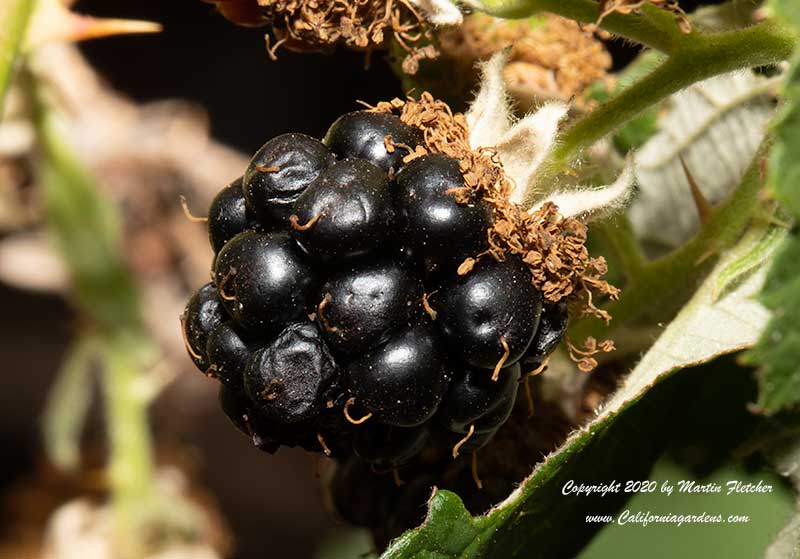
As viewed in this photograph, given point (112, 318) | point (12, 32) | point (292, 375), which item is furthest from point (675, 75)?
point (112, 318)

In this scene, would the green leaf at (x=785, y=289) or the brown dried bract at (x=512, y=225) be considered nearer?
the green leaf at (x=785, y=289)

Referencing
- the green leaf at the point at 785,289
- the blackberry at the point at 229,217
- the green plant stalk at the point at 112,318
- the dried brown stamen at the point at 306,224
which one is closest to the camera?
the green leaf at the point at 785,289

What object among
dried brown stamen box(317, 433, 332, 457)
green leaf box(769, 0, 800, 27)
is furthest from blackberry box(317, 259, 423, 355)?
green leaf box(769, 0, 800, 27)

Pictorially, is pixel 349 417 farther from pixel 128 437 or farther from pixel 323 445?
pixel 128 437

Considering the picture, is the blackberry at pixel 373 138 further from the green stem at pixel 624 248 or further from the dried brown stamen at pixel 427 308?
the green stem at pixel 624 248

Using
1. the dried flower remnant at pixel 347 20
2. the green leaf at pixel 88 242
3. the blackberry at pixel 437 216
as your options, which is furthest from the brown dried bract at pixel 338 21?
the green leaf at pixel 88 242
